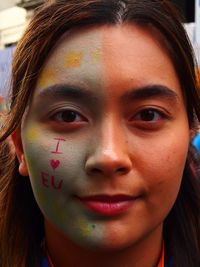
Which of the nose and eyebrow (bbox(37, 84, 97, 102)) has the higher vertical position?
eyebrow (bbox(37, 84, 97, 102))

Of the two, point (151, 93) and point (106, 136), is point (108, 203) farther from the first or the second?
point (151, 93)

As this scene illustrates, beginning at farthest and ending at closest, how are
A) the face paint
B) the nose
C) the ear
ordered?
the ear, the face paint, the nose

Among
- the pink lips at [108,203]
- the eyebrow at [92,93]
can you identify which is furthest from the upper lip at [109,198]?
the eyebrow at [92,93]

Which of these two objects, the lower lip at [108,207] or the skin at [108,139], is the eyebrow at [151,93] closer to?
the skin at [108,139]

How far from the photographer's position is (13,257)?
3.77ft

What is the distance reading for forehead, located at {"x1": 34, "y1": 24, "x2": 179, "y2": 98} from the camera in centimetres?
95

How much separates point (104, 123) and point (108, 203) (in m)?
0.18

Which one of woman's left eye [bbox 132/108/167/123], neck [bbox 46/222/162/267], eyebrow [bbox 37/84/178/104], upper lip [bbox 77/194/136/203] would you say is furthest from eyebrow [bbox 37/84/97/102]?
neck [bbox 46/222/162/267]

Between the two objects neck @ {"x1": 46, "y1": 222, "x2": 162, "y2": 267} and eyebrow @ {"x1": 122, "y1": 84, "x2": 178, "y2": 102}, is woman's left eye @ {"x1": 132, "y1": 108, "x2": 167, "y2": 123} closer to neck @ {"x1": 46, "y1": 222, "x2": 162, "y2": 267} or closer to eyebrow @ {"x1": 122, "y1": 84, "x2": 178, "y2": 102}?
eyebrow @ {"x1": 122, "y1": 84, "x2": 178, "y2": 102}

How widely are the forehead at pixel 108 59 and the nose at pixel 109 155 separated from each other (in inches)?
4.8

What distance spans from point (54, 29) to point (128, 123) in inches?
12.0

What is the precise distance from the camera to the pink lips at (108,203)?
2.97ft

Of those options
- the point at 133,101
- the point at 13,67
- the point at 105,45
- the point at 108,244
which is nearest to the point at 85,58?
the point at 105,45

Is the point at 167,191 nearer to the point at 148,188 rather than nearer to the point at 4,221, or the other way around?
the point at 148,188
